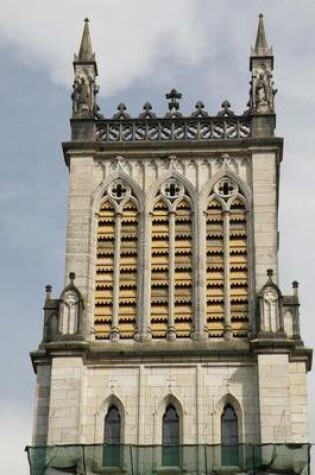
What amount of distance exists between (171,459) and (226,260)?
18.2 feet

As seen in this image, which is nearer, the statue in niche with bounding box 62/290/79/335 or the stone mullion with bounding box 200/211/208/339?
the statue in niche with bounding box 62/290/79/335

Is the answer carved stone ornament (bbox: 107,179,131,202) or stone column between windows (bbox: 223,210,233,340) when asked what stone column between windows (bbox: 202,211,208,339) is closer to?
stone column between windows (bbox: 223,210,233,340)

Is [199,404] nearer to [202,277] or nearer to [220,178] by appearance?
[202,277]

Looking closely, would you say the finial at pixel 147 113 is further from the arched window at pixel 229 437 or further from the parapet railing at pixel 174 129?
the arched window at pixel 229 437

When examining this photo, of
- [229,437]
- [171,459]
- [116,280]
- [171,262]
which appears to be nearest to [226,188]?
[171,262]

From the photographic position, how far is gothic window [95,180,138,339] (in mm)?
35406

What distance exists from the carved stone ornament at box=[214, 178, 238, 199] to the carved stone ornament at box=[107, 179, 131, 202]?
89.6 inches

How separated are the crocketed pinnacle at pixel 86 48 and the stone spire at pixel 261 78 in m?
4.38

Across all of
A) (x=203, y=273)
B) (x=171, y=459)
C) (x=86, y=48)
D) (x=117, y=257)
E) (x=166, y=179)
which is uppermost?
(x=86, y=48)

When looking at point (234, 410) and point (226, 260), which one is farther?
point (226, 260)

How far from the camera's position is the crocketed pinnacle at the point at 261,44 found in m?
39.4

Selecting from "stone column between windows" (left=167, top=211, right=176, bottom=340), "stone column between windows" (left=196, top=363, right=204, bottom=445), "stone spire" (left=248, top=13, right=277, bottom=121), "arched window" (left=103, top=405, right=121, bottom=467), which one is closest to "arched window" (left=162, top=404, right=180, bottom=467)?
"stone column between windows" (left=196, top=363, right=204, bottom=445)

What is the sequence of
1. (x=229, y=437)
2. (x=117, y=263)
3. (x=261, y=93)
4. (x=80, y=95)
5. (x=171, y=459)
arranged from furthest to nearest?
(x=80, y=95)
(x=261, y=93)
(x=117, y=263)
(x=229, y=437)
(x=171, y=459)

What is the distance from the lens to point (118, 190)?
1470 inches
